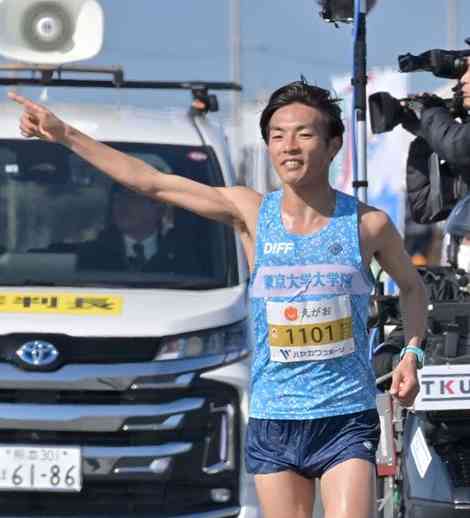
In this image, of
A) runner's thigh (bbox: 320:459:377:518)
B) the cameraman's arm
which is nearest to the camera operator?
the cameraman's arm

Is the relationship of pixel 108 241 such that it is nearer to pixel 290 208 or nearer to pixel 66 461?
pixel 66 461

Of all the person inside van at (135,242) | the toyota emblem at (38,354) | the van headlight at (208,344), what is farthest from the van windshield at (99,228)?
the toyota emblem at (38,354)

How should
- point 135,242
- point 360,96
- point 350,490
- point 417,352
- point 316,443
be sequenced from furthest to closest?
point 135,242, point 360,96, point 417,352, point 316,443, point 350,490

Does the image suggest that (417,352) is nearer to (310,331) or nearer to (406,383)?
(406,383)

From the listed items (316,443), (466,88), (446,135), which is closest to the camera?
(316,443)

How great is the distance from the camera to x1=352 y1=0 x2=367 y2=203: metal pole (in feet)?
23.8

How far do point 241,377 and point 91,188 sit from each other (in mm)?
1474

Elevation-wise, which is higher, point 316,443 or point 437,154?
point 437,154

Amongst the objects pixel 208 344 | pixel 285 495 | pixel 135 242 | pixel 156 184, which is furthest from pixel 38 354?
pixel 285 495

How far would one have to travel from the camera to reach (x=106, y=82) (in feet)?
26.6

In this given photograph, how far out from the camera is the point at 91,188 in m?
7.71

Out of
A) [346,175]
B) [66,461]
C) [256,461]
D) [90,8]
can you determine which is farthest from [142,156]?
[346,175]

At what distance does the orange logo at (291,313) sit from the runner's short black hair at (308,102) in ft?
1.98

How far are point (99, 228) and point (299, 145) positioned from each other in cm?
272
